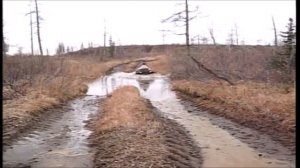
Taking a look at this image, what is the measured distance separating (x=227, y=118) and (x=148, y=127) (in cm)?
442

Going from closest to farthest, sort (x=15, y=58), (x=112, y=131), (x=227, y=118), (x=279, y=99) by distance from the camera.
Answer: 1. (x=112, y=131)
2. (x=279, y=99)
3. (x=227, y=118)
4. (x=15, y=58)

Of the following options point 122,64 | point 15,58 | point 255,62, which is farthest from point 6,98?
point 122,64

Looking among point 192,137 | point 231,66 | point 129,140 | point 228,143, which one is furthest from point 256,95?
point 231,66

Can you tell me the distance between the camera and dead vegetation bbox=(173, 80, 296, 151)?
41.2ft

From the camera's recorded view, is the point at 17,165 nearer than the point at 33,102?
Yes

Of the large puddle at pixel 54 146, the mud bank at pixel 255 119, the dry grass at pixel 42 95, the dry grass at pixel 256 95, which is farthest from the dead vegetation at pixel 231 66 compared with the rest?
the large puddle at pixel 54 146

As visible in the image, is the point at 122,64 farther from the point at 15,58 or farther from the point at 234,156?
the point at 234,156

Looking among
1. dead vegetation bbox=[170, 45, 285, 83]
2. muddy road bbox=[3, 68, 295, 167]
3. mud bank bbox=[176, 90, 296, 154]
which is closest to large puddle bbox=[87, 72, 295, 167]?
muddy road bbox=[3, 68, 295, 167]

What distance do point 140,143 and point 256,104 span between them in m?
6.47

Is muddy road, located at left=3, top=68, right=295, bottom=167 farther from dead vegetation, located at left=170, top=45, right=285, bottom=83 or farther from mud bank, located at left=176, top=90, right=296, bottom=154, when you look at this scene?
dead vegetation, located at left=170, top=45, right=285, bottom=83

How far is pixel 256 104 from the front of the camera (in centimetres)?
1523

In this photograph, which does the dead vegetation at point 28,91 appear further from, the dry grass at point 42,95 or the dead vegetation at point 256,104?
the dead vegetation at point 256,104

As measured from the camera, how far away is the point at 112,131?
12109mm

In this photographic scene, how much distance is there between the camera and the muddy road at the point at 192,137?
9.66 m
